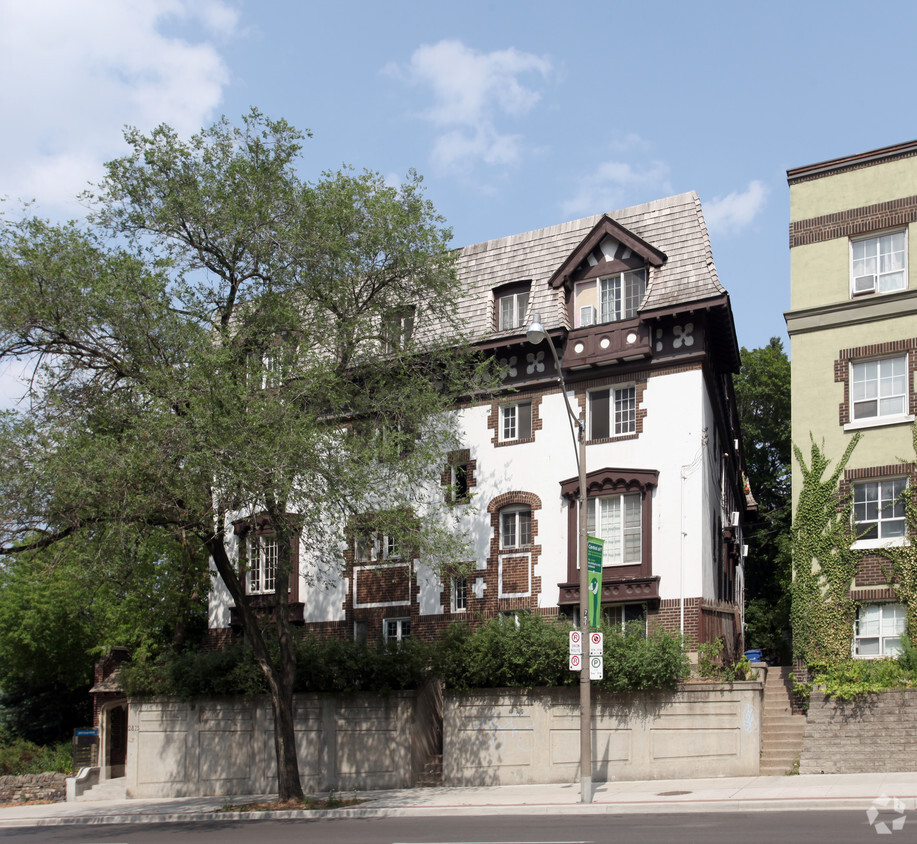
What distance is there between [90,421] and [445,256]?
361 inches

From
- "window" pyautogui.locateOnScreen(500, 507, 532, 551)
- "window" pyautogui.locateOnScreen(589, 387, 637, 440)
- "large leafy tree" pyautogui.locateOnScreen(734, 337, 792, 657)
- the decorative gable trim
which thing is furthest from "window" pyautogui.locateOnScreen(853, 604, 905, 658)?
"large leafy tree" pyautogui.locateOnScreen(734, 337, 792, 657)

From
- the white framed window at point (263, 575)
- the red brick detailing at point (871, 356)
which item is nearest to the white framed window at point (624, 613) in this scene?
the red brick detailing at point (871, 356)

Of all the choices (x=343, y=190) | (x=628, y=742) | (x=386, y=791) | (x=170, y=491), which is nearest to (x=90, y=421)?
(x=170, y=491)

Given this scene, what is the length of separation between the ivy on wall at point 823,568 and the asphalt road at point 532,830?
900 centimetres

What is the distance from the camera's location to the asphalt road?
1465cm

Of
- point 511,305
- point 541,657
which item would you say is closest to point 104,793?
point 541,657

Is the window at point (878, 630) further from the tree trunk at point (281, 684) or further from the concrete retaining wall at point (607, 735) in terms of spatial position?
the tree trunk at point (281, 684)

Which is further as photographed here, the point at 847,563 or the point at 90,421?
the point at 847,563

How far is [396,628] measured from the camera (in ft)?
105

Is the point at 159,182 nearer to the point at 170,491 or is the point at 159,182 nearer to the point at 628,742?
the point at 170,491

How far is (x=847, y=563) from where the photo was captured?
25984 millimetres

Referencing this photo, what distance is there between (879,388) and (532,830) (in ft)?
50.4

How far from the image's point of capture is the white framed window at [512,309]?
105 feet

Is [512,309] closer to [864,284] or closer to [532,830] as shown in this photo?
[864,284]
